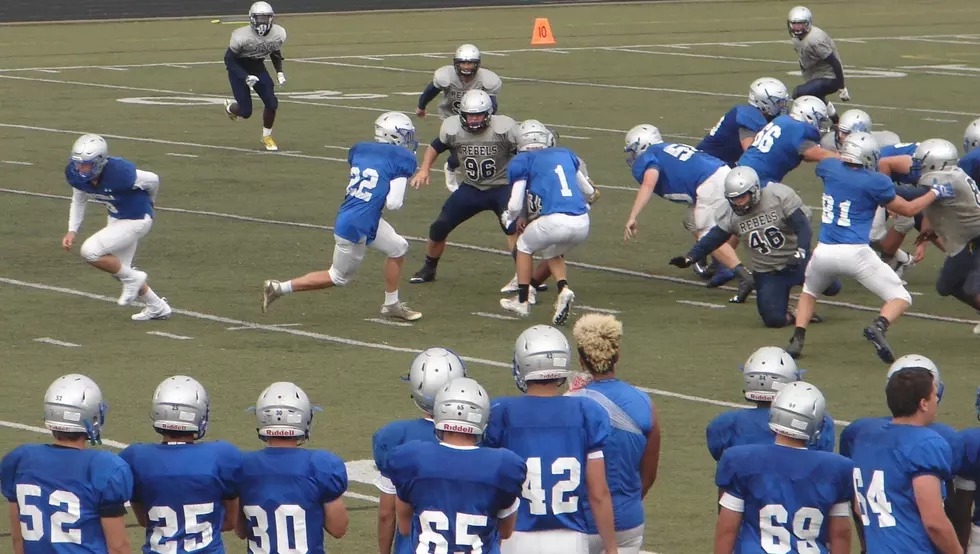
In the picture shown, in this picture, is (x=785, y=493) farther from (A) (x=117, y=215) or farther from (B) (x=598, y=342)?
(A) (x=117, y=215)

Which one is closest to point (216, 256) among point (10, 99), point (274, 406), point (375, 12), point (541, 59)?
point (274, 406)

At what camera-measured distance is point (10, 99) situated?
78.4 ft

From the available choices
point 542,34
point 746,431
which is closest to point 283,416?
point 746,431

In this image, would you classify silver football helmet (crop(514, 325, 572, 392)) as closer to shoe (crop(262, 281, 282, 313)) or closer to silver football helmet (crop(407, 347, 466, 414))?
silver football helmet (crop(407, 347, 466, 414))

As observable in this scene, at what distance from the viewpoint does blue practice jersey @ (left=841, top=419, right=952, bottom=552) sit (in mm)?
6211

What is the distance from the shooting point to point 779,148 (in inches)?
516

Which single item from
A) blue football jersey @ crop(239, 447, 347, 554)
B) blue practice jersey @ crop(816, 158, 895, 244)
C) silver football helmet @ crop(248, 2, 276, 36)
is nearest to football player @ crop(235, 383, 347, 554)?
blue football jersey @ crop(239, 447, 347, 554)

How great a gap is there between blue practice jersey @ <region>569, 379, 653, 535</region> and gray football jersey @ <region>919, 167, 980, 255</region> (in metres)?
5.72

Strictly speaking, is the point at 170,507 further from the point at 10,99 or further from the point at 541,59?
the point at 541,59

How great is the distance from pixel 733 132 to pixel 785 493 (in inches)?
340

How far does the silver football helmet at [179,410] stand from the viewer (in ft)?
20.4

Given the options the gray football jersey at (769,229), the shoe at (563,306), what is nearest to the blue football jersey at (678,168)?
the gray football jersey at (769,229)

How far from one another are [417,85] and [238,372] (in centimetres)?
1482

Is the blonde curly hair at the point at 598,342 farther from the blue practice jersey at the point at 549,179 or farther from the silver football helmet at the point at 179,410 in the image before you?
the blue practice jersey at the point at 549,179
